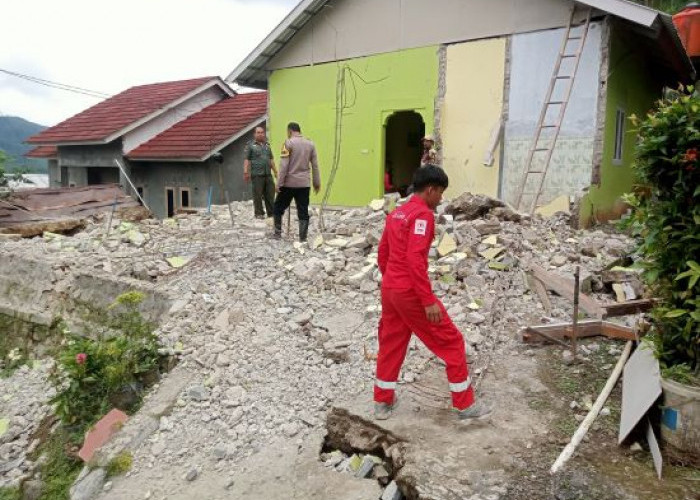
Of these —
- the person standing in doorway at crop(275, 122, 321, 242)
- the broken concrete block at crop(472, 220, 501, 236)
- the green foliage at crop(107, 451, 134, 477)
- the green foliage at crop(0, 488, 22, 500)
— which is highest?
the person standing in doorway at crop(275, 122, 321, 242)

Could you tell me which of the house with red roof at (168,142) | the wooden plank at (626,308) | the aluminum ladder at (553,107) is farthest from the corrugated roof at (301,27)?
the wooden plank at (626,308)

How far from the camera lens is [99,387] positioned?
529 centimetres

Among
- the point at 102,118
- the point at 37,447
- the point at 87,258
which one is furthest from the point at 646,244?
the point at 102,118

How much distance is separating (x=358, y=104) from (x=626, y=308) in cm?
787

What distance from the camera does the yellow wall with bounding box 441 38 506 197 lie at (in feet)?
31.5

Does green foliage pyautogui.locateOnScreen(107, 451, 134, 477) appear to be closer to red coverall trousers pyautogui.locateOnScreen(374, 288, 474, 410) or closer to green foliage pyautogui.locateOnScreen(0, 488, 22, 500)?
green foliage pyautogui.locateOnScreen(0, 488, 22, 500)

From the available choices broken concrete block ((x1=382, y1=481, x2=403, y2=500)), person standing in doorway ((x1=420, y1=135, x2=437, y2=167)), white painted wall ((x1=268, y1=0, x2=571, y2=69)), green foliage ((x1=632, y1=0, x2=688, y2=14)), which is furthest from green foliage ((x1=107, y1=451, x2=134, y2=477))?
green foliage ((x1=632, y1=0, x2=688, y2=14))

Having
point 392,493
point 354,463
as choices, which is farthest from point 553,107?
point 392,493

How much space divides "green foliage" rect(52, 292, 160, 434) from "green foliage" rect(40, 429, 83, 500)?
19 centimetres

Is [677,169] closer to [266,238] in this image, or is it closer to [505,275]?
[505,275]

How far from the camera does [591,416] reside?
3.49 meters

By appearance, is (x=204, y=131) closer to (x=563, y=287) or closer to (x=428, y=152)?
(x=428, y=152)

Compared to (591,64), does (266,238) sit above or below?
below

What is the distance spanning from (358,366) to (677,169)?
2.90 m
